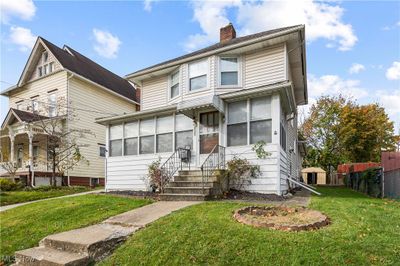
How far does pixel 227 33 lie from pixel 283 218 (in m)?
11.8

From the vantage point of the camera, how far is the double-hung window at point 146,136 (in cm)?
1273

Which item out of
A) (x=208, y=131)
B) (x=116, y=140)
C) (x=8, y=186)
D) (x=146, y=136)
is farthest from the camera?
(x=8, y=186)

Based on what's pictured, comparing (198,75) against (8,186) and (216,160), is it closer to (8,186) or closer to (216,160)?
(216,160)

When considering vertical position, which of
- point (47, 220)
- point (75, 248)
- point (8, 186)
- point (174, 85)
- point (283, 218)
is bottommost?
point (8, 186)

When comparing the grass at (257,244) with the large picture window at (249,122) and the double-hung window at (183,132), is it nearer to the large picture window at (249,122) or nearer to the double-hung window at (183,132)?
the large picture window at (249,122)

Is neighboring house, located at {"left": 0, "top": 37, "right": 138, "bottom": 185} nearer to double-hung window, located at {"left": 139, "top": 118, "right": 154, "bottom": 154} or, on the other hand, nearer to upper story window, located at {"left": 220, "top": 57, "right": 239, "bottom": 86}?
double-hung window, located at {"left": 139, "top": 118, "right": 154, "bottom": 154}

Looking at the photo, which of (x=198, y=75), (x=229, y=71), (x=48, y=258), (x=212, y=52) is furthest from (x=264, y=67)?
(x=48, y=258)

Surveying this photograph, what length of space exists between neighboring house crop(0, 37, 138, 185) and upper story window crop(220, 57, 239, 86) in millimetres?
11691

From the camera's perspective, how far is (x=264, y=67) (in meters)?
12.1

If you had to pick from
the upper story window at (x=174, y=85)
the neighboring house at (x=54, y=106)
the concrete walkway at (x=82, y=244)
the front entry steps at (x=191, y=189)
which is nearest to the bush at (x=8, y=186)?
the neighboring house at (x=54, y=106)

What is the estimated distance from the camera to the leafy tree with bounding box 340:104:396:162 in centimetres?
2870

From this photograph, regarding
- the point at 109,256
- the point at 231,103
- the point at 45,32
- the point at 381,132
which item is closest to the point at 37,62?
the point at 45,32

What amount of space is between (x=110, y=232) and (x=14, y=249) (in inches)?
82.0

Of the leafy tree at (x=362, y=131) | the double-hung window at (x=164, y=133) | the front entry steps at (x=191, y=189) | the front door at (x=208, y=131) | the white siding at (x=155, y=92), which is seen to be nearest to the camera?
the front entry steps at (x=191, y=189)
